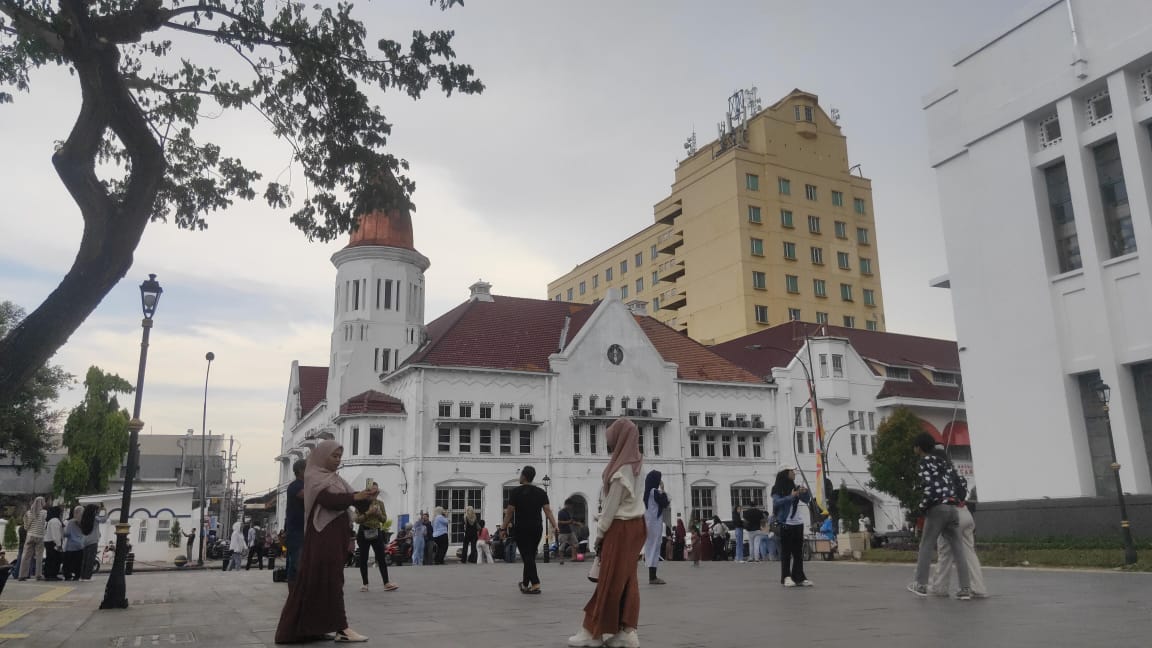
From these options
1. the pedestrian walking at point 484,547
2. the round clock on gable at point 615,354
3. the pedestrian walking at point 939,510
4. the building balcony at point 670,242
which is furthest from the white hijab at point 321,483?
the building balcony at point 670,242

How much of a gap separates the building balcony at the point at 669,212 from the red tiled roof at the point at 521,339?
2339 cm

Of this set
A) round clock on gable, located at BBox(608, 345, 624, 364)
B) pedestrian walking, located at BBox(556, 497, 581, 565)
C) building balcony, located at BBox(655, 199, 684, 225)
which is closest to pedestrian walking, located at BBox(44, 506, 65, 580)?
pedestrian walking, located at BBox(556, 497, 581, 565)

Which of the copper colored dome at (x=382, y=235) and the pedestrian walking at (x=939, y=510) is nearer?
the pedestrian walking at (x=939, y=510)

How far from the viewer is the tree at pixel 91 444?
5722 centimetres

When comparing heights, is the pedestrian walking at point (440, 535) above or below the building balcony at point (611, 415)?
below

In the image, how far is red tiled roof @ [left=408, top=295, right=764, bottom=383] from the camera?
4528cm

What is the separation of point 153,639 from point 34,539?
51.5 ft

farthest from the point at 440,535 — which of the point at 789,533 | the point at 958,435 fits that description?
the point at 958,435

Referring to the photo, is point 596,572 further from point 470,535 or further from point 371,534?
point 470,535

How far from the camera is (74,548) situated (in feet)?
67.5

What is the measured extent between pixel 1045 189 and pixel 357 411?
105 feet

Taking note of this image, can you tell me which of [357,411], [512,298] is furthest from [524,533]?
[512,298]

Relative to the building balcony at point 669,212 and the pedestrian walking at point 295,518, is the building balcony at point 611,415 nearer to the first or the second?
the building balcony at point 669,212

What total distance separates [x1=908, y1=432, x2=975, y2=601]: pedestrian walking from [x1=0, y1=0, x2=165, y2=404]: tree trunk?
33.1 ft
